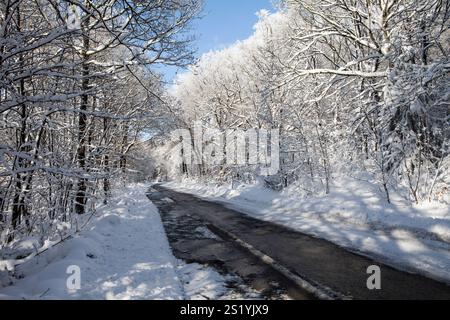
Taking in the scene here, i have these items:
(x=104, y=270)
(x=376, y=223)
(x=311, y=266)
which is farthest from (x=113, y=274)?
(x=376, y=223)

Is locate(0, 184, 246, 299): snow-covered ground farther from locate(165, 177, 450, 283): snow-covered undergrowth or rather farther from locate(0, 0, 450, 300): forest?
locate(165, 177, 450, 283): snow-covered undergrowth

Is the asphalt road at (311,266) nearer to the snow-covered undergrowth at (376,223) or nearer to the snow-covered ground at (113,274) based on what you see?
the snow-covered undergrowth at (376,223)

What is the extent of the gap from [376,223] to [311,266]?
4.17 m

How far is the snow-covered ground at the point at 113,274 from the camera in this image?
5.12 metres

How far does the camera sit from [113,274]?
20.4 ft

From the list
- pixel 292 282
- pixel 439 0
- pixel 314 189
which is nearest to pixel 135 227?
pixel 292 282

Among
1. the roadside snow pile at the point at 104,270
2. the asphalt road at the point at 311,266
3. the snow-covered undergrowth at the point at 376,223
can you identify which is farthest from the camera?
the snow-covered undergrowth at the point at 376,223

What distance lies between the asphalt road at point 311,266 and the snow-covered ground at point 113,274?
2.36 ft

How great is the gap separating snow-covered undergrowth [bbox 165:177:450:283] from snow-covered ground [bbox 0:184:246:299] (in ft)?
11.6

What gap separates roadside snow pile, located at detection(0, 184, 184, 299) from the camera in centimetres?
511

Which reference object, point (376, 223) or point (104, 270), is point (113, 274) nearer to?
point (104, 270)

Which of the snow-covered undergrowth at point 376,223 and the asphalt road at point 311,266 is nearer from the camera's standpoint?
the asphalt road at point 311,266

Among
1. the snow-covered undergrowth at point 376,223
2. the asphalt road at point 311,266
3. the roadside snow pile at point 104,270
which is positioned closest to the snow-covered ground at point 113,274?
the roadside snow pile at point 104,270

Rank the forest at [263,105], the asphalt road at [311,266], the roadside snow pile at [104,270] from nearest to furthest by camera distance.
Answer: the asphalt road at [311,266] → the roadside snow pile at [104,270] → the forest at [263,105]
